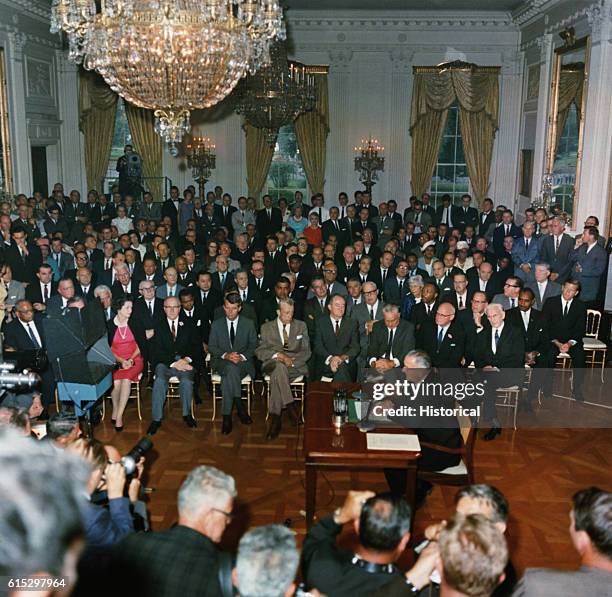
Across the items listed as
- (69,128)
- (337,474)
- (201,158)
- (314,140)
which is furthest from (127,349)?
(69,128)

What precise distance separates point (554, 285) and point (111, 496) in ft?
20.6

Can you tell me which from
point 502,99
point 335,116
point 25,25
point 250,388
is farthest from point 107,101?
point 250,388

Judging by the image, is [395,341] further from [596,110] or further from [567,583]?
[596,110]

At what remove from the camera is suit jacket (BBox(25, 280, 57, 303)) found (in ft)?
25.6

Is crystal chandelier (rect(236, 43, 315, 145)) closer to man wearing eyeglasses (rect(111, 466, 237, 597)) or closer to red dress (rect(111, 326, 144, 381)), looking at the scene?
red dress (rect(111, 326, 144, 381))

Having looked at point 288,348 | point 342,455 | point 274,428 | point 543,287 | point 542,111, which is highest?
point 542,111

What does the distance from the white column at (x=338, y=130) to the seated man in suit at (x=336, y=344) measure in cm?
914

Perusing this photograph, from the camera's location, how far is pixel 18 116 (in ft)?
39.7

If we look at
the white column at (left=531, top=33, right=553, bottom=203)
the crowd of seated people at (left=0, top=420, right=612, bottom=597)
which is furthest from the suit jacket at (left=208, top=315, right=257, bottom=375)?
the white column at (left=531, top=33, right=553, bottom=203)

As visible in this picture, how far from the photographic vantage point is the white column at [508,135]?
48.5ft

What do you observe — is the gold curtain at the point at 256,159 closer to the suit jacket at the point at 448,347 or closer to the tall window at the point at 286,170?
the tall window at the point at 286,170

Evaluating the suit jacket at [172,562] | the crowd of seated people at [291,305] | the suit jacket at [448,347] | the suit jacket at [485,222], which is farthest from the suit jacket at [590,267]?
the suit jacket at [172,562]

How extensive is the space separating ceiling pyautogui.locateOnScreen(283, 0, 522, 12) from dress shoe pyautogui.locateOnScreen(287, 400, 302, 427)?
9.78 meters

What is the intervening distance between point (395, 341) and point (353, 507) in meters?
4.05
